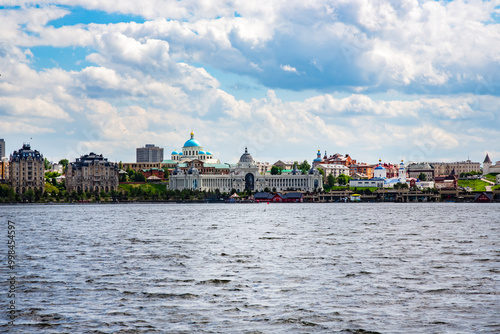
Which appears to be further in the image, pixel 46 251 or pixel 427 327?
pixel 46 251

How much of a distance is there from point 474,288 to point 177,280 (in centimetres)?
1236

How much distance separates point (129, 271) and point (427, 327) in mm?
16735

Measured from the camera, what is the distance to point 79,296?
2700 cm

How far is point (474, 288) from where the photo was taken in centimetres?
2833

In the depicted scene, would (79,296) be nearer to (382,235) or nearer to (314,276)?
(314,276)

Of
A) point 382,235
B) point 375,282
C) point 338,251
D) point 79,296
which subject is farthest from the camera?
point 382,235

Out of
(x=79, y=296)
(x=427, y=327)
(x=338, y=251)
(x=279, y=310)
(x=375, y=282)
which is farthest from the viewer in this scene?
(x=338, y=251)

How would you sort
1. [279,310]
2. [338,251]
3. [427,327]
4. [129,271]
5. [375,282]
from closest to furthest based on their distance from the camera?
1. [427,327]
2. [279,310]
3. [375,282]
4. [129,271]
5. [338,251]

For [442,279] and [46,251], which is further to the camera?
[46,251]

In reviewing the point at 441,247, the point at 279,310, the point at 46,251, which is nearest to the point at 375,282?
the point at 279,310

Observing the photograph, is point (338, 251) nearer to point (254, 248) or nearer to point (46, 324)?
point (254, 248)

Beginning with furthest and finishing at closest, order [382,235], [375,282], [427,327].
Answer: [382,235] → [375,282] → [427,327]

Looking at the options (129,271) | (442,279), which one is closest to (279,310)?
(442,279)

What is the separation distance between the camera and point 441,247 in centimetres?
4609
